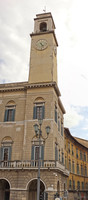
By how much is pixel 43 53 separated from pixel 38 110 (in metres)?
8.33

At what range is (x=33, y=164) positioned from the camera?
23453 mm

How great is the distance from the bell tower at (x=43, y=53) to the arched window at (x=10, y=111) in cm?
380

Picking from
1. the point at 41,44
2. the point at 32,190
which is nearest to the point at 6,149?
the point at 32,190

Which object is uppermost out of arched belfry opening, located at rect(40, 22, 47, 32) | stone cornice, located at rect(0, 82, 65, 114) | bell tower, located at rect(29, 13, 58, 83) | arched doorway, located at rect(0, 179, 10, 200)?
arched belfry opening, located at rect(40, 22, 47, 32)

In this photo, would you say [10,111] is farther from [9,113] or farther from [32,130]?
[32,130]

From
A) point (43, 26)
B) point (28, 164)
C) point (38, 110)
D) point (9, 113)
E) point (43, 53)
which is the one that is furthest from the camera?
point (43, 26)

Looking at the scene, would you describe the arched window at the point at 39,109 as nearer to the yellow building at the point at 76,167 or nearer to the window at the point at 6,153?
the window at the point at 6,153

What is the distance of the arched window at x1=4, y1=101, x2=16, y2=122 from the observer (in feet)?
90.0

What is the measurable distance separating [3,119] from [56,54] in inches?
500

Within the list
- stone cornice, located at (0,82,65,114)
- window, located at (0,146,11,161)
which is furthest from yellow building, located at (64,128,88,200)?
window, located at (0,146,11,161)

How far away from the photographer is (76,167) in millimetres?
45625

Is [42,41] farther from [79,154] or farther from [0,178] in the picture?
[79,154]

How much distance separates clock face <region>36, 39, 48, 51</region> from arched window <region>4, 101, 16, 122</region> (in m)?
8.49

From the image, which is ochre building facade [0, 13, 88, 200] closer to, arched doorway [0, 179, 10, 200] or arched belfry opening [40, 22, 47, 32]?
arched doorway [0, 179, 10, 200]
